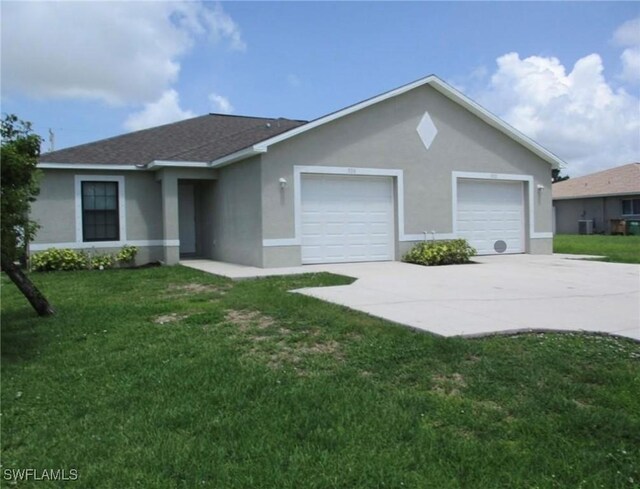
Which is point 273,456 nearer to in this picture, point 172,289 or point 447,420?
point 447,420

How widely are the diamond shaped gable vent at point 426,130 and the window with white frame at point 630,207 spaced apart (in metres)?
23.9

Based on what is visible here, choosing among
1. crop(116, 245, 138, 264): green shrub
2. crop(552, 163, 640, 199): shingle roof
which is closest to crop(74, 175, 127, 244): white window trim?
crop(116, 245, 138, 264): green shrub

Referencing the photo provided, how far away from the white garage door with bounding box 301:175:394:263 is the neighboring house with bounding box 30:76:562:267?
0.09ft

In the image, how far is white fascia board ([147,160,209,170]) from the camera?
47.2 feet

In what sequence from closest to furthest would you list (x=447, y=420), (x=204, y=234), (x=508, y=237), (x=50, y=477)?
(x=50, y=477), (x=447, y=420), (x=508, y=237), (x=204, y=234)

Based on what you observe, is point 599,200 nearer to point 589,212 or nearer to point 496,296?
point 589,212

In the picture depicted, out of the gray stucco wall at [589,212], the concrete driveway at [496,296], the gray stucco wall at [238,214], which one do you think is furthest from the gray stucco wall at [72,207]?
the gray stucco wall at [589,212]

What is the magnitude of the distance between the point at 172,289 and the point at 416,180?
25.9 feet

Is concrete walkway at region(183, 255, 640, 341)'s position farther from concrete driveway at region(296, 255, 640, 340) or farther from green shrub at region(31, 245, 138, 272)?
green shrub at region(31, 245, 138, 272)

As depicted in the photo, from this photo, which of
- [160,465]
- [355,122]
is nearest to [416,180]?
[355,122]

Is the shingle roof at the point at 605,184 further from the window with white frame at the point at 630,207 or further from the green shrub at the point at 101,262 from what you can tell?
the green shrub at the point at 101,262

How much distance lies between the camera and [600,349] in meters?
5.05

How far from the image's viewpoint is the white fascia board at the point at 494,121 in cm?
1508

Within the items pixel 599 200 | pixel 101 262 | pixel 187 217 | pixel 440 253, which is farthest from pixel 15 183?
pixel 599 200
